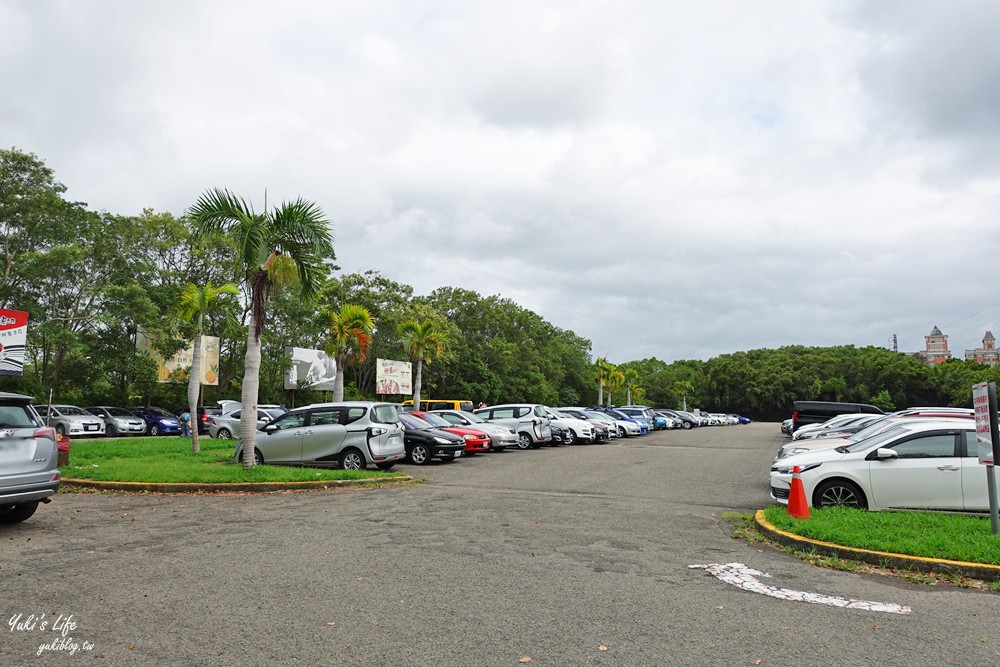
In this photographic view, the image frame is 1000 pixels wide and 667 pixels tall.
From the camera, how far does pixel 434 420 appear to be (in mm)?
20562

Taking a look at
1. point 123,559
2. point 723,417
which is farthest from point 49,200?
point 723,417

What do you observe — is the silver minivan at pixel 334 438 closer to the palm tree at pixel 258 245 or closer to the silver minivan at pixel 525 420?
the palm tree at pixel 258 245

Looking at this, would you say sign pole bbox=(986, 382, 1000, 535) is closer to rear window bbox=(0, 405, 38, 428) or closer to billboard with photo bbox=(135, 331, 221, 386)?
rear window bbox=(0, 405, 38, 428)

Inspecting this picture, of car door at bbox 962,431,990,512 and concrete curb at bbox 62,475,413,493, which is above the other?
car door at bbox 962,431,990,512

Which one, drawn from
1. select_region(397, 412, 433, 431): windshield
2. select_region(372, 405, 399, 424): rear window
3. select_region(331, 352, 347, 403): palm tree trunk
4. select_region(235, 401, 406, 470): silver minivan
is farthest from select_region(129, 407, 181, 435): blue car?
select_region(372, 405, 399, 424): rear window

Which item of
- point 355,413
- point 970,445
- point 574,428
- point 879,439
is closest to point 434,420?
point 355,413

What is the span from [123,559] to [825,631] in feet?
21.3

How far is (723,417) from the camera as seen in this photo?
7250cm

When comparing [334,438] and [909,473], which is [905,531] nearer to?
[909,473]

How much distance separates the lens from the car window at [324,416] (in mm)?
15391

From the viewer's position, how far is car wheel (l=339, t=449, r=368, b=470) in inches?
594

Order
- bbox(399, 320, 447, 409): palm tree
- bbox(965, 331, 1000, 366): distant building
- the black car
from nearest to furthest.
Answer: the black car, bbox(399, 320, 447, 409): palm tree, bbox(965, 331, 1000, 366): distant building

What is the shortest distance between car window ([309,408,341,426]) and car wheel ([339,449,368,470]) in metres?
0.79

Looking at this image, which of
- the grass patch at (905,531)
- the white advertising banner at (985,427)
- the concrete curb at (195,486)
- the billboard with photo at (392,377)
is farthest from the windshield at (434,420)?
the billboard with photo at (392,377)
